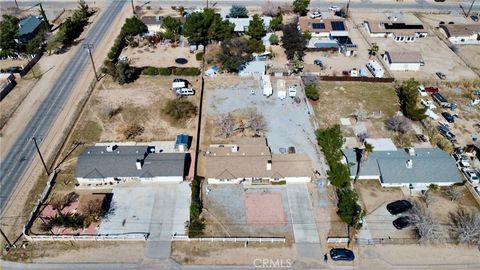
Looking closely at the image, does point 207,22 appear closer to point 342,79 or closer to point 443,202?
point 342,79

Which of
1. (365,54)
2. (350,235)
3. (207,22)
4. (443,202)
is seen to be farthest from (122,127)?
(365,54)

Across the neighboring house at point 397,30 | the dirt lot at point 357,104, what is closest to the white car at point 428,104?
the dirt lot at point 357,104

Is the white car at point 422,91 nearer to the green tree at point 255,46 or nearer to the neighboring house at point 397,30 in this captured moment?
the neighboring house at point 397,30

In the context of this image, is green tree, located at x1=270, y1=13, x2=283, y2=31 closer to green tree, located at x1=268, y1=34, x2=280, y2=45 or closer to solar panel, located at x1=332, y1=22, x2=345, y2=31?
green tree, located at x1=268, y1=34, x2=280, y2=45

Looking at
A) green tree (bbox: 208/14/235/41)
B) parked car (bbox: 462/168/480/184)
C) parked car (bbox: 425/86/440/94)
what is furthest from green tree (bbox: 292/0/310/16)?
parked car (bbox: 462/168/480/184)

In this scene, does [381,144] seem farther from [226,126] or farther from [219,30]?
[219,30]

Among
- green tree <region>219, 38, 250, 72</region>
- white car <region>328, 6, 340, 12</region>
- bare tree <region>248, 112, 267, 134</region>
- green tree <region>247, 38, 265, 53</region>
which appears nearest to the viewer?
bare tree <region>248, 112, 267, 134</region>

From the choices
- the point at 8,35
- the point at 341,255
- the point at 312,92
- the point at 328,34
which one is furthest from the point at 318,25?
the point at 8,35

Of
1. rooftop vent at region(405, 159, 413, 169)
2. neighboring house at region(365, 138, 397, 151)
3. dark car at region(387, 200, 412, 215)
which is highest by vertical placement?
rooftop vent at region(405, 159, 413, 169)
